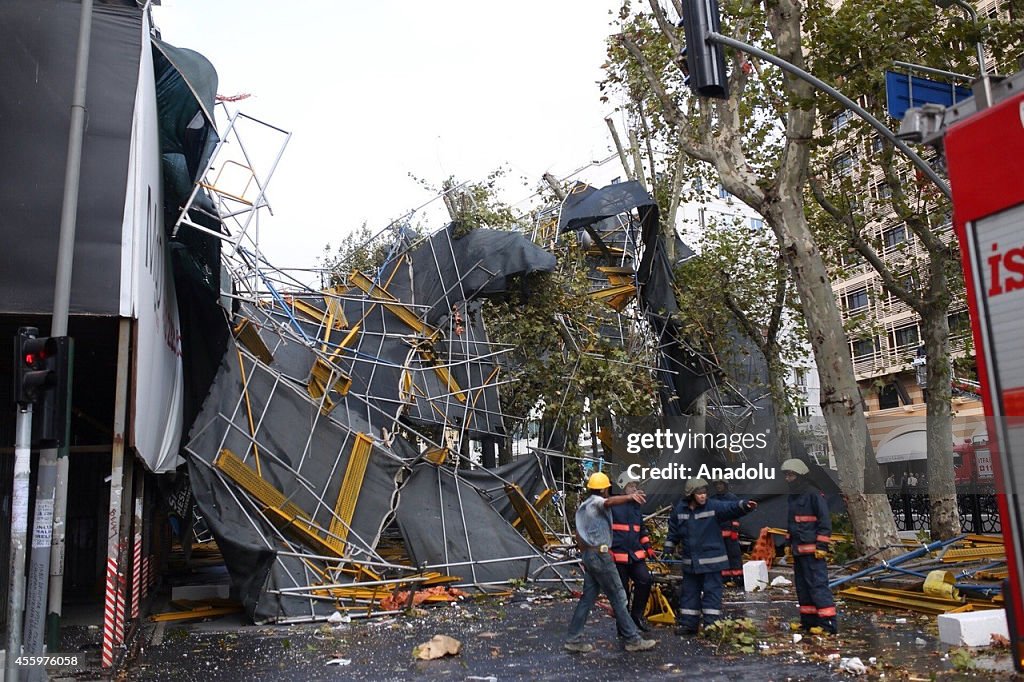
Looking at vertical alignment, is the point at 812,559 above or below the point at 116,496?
below

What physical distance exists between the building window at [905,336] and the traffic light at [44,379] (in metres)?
38.6

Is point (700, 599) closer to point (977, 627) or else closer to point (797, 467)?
point (797, 467)

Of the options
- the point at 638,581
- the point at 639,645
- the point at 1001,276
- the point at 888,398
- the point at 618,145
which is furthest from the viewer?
the point at 888,398

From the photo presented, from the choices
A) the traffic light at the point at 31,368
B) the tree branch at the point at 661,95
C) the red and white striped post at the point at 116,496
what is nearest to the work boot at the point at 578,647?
the red and white striped post at the point at 116,496

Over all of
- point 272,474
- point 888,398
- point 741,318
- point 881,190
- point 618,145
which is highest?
point 881,190

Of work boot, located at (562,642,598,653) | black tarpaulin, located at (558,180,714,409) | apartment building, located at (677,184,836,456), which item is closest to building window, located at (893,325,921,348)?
apartment building, located at (677,184,836,456)

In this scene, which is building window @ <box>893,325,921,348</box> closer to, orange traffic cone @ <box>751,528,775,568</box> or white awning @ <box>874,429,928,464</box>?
white awning @ <box>874,429,928,464</box>

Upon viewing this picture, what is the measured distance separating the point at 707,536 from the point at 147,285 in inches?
Result: 274

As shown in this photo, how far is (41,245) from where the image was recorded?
31.8ft

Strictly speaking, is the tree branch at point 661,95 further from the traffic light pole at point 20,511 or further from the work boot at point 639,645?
the traffic light pole at point 20,511

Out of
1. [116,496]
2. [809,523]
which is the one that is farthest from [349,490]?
[809,523]

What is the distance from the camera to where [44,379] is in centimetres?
788

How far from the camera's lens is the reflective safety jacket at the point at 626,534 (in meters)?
9.60

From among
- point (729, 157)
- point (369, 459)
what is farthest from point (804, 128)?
point (369, 459)
